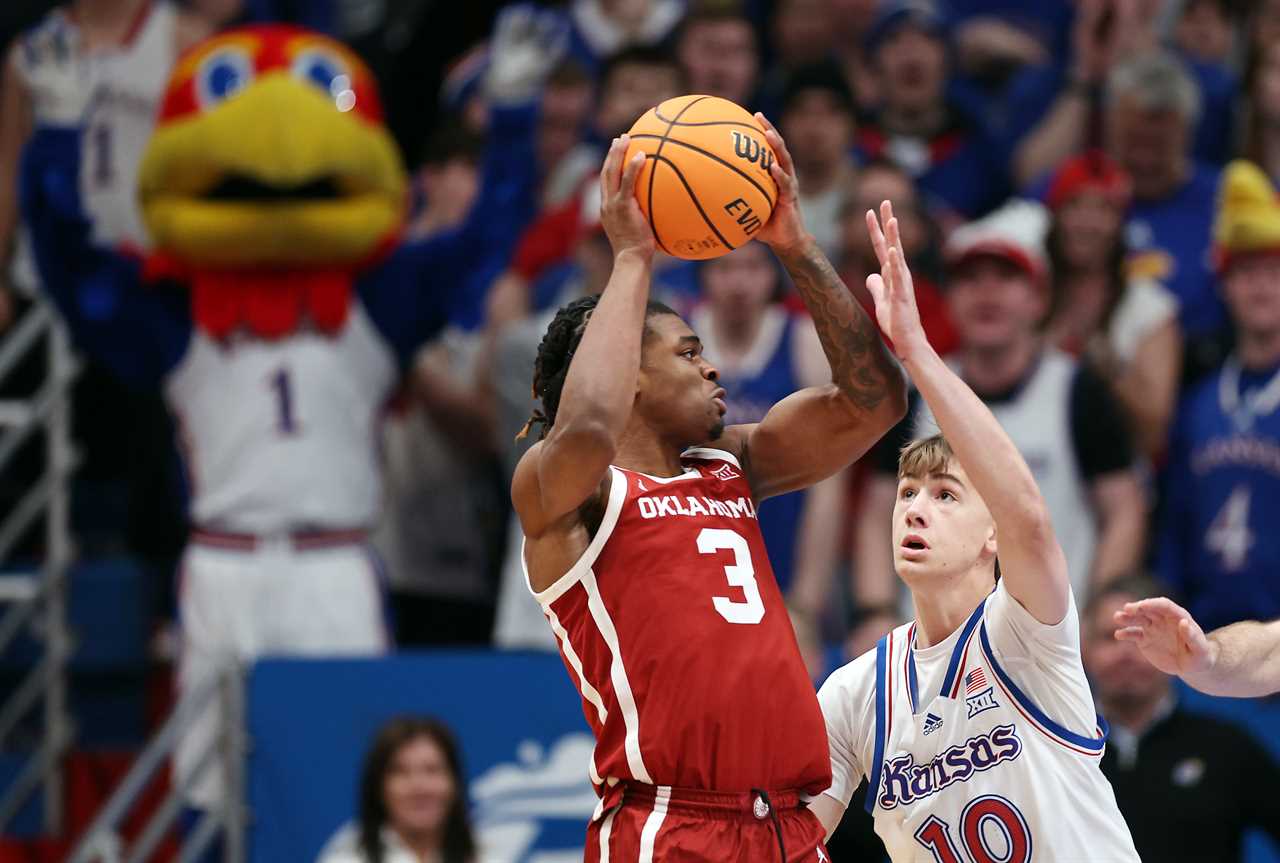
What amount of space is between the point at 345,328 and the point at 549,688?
6.59 ft

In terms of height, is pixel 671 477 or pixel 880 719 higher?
pixel 671 477

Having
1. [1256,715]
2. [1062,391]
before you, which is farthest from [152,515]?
[1256,715]

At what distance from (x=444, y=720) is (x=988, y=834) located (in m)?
3.87

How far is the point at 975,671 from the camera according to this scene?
533cm

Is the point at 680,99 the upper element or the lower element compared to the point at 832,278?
upper

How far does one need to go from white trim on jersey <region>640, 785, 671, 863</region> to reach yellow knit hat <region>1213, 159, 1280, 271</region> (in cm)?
459

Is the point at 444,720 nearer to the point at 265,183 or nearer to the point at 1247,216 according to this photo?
the point at 265,183

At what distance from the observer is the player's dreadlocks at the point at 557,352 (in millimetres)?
5523

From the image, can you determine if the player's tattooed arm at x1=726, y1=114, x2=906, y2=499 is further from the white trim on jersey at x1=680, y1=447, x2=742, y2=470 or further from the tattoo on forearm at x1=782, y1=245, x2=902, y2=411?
the white trim on jersey at x1=680, y1=447, x2=742, y2=470

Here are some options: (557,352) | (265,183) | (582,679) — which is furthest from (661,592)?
(265,183)

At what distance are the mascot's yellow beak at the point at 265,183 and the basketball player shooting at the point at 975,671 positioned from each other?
451 cm

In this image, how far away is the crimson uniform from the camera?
5.16 m

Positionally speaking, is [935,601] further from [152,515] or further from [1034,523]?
[152,515]

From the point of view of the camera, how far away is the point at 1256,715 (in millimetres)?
8508
